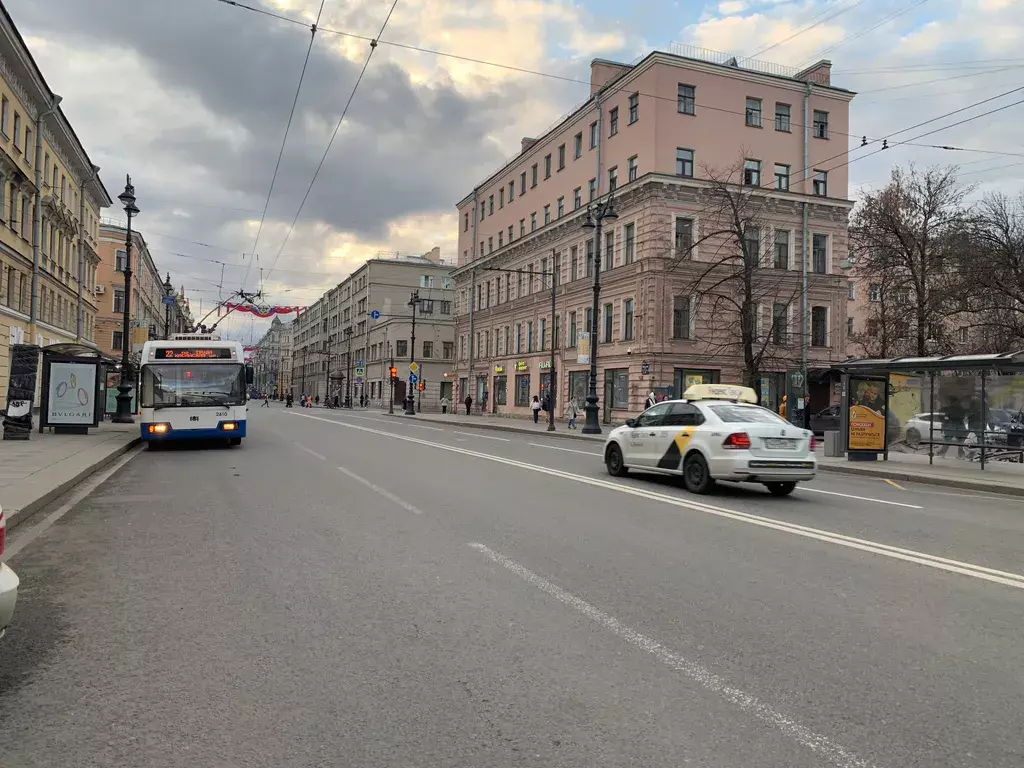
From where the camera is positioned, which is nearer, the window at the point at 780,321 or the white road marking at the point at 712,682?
the white road marking at the point at 712,682

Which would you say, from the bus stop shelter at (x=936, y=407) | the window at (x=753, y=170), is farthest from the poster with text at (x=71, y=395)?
the window at (x=753, y=170)

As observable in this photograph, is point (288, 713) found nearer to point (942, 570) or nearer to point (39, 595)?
point (39, 595)

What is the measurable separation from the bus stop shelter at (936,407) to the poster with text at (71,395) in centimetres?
2008

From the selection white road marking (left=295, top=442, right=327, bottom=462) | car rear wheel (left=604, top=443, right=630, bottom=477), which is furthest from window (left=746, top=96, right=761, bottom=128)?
car rear wheel (left=604, top=443, right=630, bottom=477)

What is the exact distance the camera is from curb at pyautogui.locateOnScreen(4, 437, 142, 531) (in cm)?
804

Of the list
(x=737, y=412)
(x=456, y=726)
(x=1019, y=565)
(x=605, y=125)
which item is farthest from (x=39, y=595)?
(x=605, y=125)

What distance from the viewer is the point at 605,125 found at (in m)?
41.2

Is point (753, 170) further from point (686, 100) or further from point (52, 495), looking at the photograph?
point (52, 495)

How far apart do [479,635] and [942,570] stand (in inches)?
174

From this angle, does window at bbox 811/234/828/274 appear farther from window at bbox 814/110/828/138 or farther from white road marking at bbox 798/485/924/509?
white road marking at bbox 798/485/924/509

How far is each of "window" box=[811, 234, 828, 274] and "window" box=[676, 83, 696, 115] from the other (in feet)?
30.8

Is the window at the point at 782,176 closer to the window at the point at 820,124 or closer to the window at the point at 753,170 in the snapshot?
the window at the point at 753,170

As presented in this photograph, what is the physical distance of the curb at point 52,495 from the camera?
804 centimetres

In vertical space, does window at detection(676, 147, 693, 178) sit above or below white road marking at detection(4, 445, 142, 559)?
above
